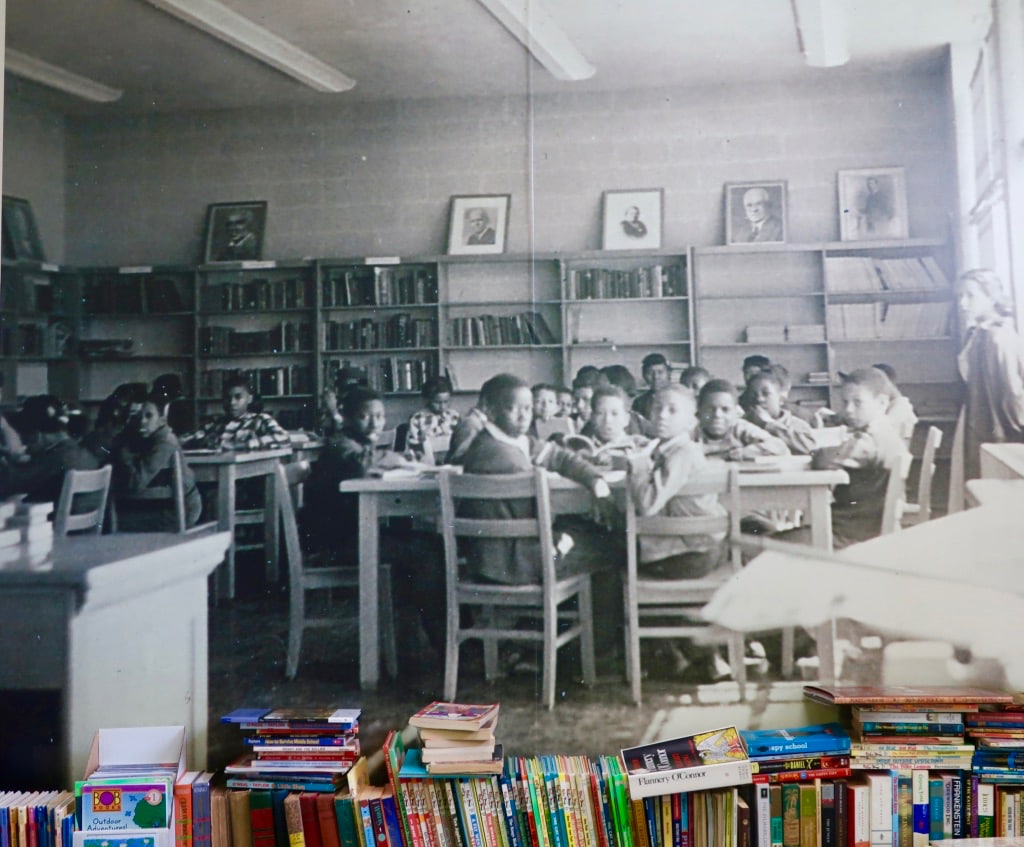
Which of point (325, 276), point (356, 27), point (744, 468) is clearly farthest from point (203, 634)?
point (356, 27)

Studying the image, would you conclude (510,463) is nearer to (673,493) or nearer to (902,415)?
(673,493)

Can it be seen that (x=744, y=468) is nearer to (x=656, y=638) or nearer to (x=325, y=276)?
(x=656, y=638)

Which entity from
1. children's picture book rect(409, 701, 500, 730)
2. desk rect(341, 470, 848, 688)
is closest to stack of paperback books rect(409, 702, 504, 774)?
children's picture book rect(409, 701, 500, 730)

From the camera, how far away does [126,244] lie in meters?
2.97

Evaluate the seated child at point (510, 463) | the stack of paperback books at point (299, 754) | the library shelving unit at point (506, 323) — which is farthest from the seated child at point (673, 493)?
the stack of paperback books at point (299, 754)

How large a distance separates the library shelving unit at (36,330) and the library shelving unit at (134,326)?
0.14ft

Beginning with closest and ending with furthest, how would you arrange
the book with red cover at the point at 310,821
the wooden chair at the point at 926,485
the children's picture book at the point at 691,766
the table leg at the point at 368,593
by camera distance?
the children's picture book at the point at 691,766 → the book with red cover at the point at 310,821 → the wooden chair at the point at 926,485 → the table leg at the point at 368,593

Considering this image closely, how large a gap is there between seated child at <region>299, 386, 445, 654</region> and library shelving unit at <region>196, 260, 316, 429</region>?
14 cm

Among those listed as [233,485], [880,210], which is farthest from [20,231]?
[880,210]

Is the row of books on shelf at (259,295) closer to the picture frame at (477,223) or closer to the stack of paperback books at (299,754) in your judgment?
the picture frame at (477,223)

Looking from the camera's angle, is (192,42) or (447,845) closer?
(447,845)

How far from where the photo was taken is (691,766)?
2.49 m

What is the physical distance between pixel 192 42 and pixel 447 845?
2558 millimetres

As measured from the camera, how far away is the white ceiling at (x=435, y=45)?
2807 millimetres
